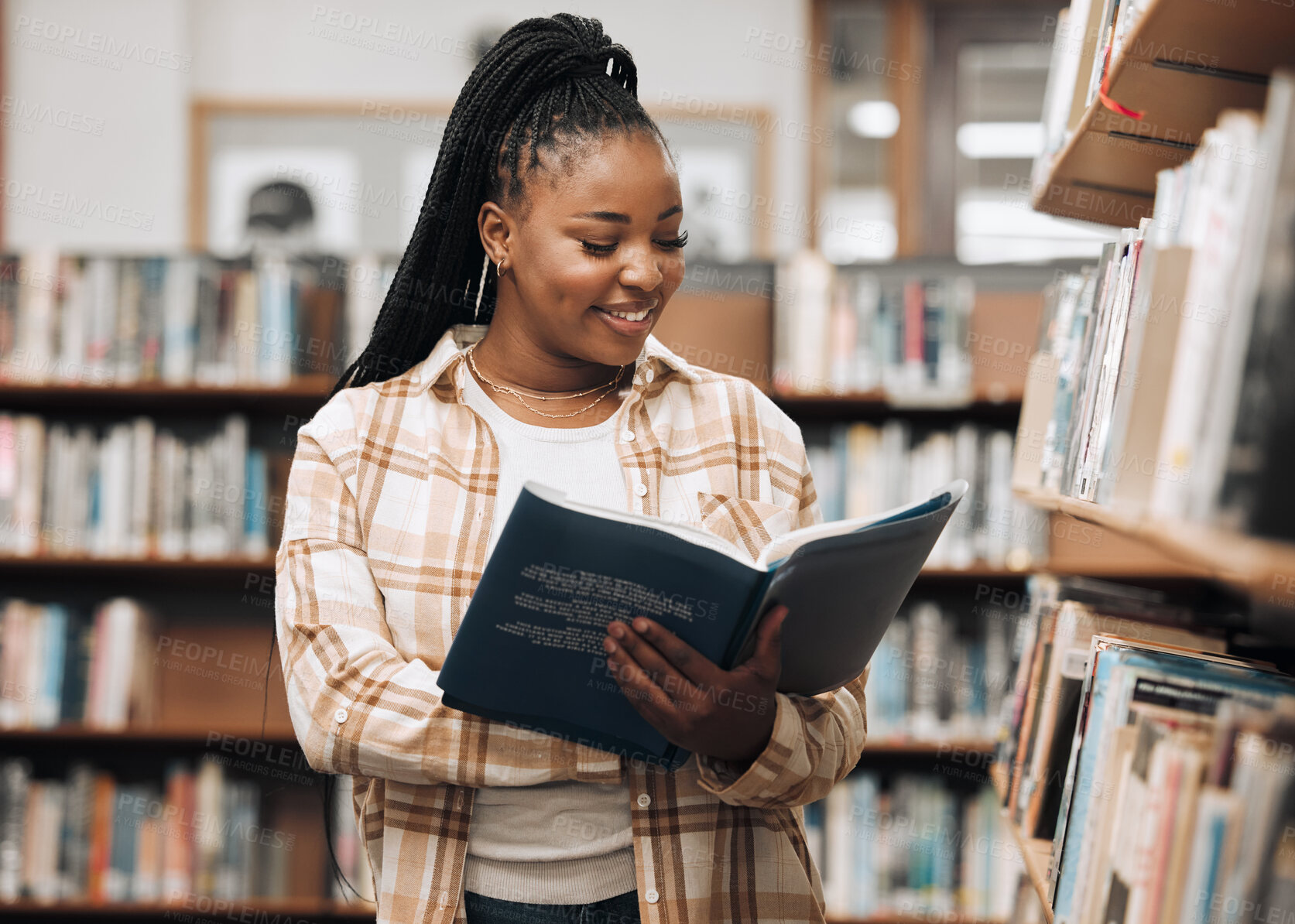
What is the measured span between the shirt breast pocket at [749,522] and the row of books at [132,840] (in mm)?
2040


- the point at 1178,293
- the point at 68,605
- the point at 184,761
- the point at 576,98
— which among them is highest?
the point at 576,98

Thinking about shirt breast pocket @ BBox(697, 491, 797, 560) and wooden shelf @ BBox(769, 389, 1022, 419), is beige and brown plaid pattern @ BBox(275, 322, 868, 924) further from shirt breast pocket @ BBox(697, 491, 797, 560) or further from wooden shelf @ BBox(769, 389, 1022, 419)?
wooden shelf @ BBox(769, 389, 1022, 419)

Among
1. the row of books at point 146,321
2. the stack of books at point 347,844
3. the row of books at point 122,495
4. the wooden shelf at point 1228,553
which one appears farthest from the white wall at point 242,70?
the wooden shelf at point 1228,553

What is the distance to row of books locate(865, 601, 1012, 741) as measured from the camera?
2.55 m

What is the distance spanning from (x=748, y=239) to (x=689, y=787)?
9.56ft

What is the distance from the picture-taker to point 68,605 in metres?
2.75

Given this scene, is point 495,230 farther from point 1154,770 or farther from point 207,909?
point 207,909

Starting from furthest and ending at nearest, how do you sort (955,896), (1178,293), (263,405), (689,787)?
(263,405), (955,896), (689,787), (1178,293)

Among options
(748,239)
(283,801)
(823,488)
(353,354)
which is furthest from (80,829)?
(748,239)

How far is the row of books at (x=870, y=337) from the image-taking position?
8.55ft

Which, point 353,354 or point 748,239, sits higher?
point 748,239

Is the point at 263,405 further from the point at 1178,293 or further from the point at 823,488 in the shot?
the point at 1178,293

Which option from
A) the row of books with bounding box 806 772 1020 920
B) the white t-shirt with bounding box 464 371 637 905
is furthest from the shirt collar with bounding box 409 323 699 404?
the row of books with bounding box 806 772 1020 920

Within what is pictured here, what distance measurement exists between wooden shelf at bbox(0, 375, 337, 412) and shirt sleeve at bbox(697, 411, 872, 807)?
178 centimetres
